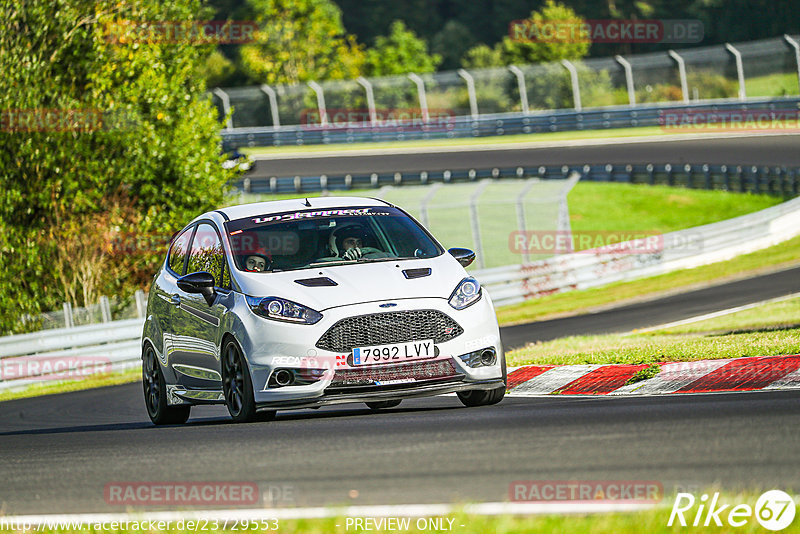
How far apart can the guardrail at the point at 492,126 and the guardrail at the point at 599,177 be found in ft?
9.23

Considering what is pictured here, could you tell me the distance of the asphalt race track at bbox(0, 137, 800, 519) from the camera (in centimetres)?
550

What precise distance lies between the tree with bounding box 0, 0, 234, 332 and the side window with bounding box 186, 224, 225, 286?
1419cm

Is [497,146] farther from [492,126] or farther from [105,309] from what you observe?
[105,309]

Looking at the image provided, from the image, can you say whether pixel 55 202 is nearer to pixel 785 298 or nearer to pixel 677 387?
pixel 785 298

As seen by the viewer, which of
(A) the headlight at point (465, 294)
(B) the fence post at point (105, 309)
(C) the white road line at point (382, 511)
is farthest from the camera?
(B) the fence post at point (105, 309)

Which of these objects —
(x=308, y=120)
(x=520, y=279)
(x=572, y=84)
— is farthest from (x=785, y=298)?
(x=308, y=120)

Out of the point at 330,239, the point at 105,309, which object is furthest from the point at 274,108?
the point at 330,239

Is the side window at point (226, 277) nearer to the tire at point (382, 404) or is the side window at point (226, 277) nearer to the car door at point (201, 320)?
the car door at point (201, 320)

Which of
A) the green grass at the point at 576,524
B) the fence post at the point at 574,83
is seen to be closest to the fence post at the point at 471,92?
the fence post at the point at 574,83

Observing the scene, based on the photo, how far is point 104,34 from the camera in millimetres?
25781

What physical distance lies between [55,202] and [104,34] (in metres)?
3.78

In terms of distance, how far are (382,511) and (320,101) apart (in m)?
47.0

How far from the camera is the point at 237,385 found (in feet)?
29.6

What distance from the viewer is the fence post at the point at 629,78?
46.3 meters
